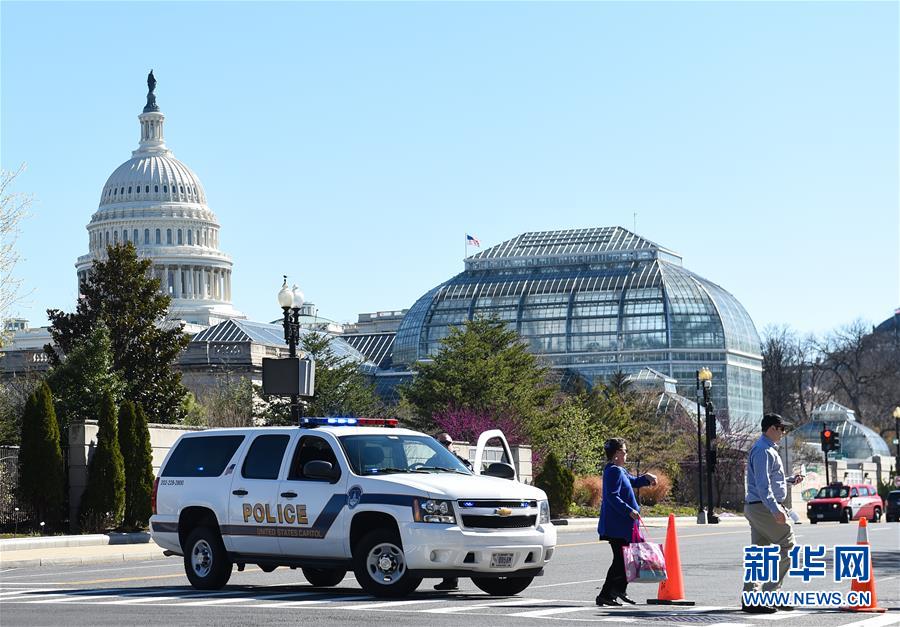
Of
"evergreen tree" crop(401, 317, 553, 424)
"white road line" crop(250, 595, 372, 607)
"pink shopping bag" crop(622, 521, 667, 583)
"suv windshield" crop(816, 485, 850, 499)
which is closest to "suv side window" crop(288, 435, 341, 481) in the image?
"white road line" crop(250, 595, 372, 607)

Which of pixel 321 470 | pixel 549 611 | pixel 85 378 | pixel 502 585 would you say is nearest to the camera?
pixel 549 611

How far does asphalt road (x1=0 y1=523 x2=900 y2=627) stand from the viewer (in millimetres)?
15383

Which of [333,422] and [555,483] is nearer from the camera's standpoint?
[333,422]

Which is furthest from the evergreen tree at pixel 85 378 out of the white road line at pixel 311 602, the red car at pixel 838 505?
the white road line at pixel 311 602

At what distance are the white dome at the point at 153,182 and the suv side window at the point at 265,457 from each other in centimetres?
17010

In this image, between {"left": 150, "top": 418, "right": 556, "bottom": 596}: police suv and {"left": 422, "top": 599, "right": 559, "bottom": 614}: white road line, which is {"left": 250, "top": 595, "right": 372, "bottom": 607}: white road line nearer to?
{"left": 150, "top": 418, "right": 556, "bottom": 596}: police suv

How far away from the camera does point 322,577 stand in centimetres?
1991

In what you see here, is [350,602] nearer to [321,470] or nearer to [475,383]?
[321,470]

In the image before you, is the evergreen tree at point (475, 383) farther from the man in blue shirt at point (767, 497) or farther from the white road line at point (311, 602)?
the man in blue shirt at point (767, 497)

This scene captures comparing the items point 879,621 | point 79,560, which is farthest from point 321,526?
point 79,560

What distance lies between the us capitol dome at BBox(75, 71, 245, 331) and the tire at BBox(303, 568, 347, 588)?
527 feet

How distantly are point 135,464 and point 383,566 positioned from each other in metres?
19.2

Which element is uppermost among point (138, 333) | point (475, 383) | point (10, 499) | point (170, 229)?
point (170, 229)

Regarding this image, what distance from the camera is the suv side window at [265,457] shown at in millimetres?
19156
